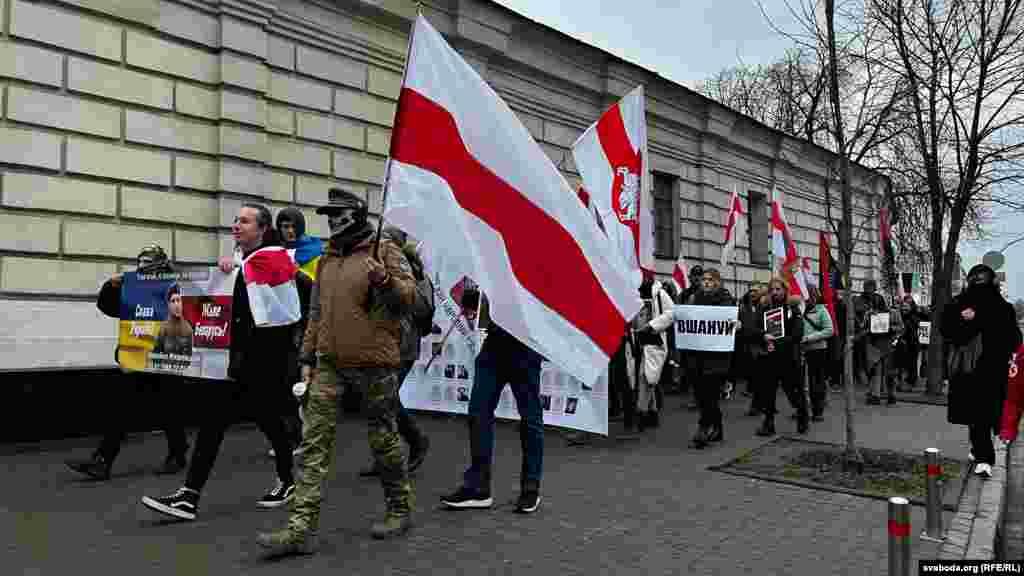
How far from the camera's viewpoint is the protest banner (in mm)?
8750

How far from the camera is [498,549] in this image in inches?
191

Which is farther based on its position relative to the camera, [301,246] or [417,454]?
[301,246]

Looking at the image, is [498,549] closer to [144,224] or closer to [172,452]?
[172,452]

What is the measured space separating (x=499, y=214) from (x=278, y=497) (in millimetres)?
2521

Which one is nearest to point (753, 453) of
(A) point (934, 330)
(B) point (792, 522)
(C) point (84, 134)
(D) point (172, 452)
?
(B) point (792, 522)

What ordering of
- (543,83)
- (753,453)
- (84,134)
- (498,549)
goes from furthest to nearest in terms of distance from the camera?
(543,83), (84,134), (753,453), (498,549)

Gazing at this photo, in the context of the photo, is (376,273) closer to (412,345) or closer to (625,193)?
(412,345)

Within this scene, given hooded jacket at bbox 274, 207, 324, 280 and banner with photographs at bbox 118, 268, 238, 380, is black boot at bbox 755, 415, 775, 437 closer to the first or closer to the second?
hooded jacket at bbox 274, 207, 324, 280

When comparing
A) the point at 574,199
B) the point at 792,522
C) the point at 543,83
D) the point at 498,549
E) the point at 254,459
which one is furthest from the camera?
the point at 543,83

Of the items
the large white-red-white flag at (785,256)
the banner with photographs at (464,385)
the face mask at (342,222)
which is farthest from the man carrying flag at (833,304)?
the face mask at (342,222)

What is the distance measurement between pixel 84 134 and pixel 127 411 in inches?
143

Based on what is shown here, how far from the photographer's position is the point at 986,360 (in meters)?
7.64

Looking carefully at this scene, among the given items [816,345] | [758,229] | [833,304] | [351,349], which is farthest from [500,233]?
[758,229]

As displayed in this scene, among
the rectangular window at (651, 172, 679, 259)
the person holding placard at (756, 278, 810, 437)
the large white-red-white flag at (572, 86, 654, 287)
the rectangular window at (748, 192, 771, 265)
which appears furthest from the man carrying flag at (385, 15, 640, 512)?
the rectangular window at (748, 192, 771, 265)
